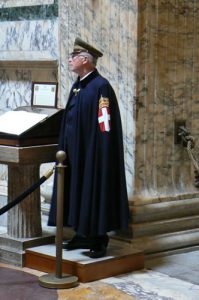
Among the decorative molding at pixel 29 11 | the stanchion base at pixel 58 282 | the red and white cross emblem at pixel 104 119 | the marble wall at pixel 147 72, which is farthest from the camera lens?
the decorative molding at pixel 29 11

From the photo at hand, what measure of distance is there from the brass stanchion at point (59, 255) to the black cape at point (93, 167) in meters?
0.30

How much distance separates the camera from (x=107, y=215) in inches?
250

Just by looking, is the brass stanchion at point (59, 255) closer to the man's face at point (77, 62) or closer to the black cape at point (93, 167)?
the black cape at point (93, 167)

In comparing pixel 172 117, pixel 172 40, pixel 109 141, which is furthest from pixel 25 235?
pixel 172 40

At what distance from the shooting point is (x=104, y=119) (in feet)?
20.7

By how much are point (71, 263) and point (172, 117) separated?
5.80 ft

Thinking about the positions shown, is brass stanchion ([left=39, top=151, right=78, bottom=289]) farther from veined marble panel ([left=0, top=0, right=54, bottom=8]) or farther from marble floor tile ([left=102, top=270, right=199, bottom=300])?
veined marble panel ([left=0, top=0, right=54, bottom=8])

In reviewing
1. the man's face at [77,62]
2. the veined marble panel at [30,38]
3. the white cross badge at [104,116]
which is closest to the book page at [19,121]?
the man's face at [77,62]

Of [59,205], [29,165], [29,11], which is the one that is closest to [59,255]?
[59,205]

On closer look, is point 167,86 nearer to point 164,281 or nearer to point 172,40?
point 172,40

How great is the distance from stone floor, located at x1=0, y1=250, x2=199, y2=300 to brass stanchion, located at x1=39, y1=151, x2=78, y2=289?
2.4 inches

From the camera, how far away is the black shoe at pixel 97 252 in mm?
6452

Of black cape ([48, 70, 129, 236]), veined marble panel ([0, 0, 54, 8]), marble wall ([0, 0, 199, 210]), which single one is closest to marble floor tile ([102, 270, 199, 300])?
black cape ([48, 70, 129, 236])

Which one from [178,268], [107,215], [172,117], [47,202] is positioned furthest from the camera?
[47,202]
